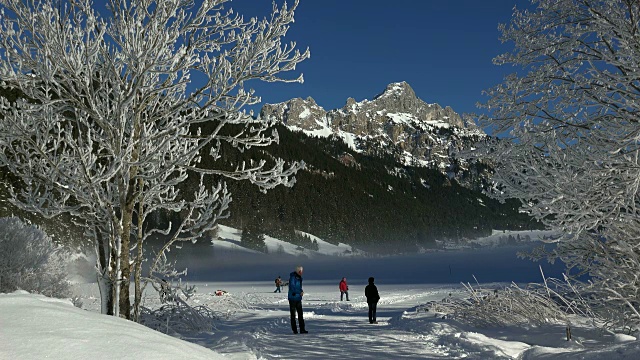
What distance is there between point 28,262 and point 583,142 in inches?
513

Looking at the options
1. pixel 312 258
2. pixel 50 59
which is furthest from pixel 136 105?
pixel 312 258

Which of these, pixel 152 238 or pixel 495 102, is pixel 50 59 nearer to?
pixel 495 102

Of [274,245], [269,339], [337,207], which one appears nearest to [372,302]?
[269,339]

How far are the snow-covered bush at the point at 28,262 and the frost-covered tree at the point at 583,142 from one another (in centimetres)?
1160

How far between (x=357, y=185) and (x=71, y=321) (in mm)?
151097

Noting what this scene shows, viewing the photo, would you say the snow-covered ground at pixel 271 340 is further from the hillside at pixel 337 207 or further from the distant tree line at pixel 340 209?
the distant tree line at pixel 340 209

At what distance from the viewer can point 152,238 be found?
84.2 m

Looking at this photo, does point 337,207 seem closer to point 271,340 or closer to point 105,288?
point 271,340

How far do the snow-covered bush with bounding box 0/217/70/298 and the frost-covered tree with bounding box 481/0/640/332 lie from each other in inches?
457

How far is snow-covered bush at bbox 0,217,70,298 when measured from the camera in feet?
39.9

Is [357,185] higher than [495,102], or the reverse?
[357,185]

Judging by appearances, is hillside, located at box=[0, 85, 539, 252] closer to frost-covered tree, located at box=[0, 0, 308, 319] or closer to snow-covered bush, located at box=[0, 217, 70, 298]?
snow-covered bush, located at box=[0, 217, 70, 298]

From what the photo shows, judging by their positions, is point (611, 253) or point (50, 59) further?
point (611, 253)

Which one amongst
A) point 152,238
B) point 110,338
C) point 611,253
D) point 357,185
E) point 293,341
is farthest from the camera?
point 357,185
